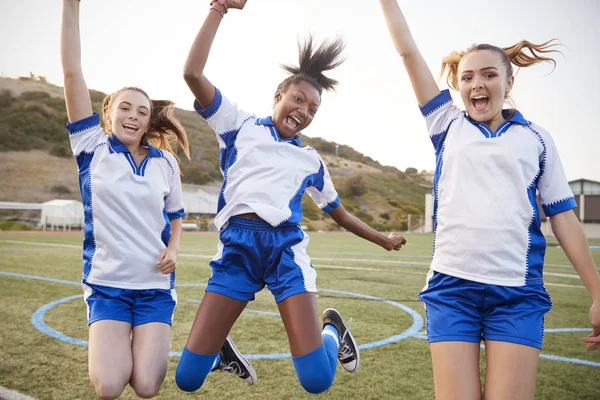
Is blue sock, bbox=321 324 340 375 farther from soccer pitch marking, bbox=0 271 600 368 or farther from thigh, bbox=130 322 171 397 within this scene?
thigh, bbox=130 322 171 397

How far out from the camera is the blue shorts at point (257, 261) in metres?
2.82

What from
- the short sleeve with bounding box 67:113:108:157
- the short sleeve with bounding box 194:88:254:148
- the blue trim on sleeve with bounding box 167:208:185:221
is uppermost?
the short sleeve with bounding box 194:88:254:148

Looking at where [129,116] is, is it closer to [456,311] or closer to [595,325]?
[456,311]

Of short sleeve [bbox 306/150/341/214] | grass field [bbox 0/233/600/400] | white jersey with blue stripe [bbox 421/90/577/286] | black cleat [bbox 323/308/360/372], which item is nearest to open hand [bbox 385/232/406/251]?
short sleeve [bbox 306/150/341/214]

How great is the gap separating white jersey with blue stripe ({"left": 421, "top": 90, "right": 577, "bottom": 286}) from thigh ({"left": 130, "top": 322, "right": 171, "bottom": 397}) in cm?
167

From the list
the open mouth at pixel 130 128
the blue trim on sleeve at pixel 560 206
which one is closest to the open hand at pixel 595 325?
the blue trim on sleeve at pixel 560 206

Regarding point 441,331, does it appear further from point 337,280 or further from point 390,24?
point 337,280

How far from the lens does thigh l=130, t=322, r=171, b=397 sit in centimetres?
281

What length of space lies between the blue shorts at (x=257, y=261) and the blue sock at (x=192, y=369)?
1.27 ft

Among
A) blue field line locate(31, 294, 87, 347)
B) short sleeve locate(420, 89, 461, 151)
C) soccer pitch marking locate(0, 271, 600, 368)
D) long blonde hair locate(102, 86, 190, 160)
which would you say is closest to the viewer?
short sleeve locate(420, 89, 461, 151)

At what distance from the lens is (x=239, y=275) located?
2.89 meters

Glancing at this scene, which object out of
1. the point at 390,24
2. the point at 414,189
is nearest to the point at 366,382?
the point at 390,24

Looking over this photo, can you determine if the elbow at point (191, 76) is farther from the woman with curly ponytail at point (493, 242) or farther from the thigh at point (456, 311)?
the thigh at point (456, 311)

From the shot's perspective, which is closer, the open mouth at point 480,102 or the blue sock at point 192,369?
the open mouth at point 480,102
